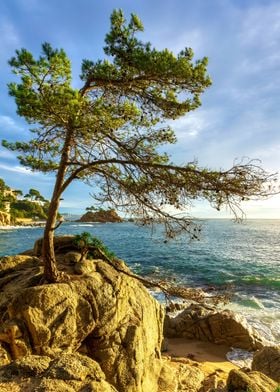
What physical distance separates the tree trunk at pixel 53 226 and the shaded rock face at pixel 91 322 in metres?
0.60

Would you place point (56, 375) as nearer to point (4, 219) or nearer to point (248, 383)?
point (248, 383)

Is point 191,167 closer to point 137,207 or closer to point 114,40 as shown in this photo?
point 137,207

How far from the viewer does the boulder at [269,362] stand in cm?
1102

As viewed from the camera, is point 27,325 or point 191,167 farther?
point 191,167

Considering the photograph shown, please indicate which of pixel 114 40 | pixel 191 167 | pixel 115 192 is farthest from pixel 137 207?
pixel 114 40

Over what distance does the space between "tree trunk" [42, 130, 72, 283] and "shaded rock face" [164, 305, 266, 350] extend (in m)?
10.5

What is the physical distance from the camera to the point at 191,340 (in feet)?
56.2

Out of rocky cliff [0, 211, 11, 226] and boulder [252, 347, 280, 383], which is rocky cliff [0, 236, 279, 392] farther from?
rocky cliff [0, 211, 11, 226]

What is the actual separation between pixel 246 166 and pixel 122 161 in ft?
A: 11.2

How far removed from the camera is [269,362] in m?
11.3

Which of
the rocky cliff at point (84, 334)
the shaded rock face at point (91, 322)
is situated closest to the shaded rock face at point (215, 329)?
the rocky cliff at point (84, 334)

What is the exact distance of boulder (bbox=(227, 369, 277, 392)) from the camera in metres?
7.52

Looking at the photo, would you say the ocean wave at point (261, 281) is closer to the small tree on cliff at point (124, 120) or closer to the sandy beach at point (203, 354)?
the sandy beach at point (203, 354)

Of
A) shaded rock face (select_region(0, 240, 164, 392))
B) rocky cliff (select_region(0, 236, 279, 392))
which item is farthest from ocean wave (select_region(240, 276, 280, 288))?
shaded rock face (select_region(0, 240, 164, 392))
